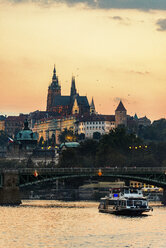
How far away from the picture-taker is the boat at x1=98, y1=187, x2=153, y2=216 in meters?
144

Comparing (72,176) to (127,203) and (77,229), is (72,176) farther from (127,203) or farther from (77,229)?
(77,229)

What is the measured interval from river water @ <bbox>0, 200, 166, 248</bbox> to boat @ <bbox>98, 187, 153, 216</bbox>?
1751mm

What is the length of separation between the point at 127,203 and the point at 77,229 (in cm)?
2551

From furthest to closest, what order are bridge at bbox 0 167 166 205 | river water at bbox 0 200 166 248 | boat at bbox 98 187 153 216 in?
bridge at bbox 0 167 166 205 → boat at bbox 98 187 153 216 → river water at bbox 0 200 166 248

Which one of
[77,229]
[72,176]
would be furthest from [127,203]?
[72,176]

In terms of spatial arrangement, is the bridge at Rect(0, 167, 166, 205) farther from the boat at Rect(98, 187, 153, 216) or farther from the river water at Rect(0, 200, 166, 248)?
the boat at Rect(98, 187, 153, 216)

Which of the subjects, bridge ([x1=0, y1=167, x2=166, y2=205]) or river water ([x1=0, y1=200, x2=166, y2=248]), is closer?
river water ([x1=0, y1=200, x2=166, y2=248])

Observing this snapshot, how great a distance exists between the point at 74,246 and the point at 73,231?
51.9ft

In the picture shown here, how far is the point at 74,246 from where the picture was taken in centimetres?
10194

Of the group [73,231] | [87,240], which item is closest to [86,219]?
[73,231]

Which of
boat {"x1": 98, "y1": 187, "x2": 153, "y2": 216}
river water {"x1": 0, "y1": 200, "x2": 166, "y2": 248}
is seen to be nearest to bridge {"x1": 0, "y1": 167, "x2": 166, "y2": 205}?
river water {"x1": 0, "y1": 200, "x2": 166, "y2": 248}

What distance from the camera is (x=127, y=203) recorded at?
144m

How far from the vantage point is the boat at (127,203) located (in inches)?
5655

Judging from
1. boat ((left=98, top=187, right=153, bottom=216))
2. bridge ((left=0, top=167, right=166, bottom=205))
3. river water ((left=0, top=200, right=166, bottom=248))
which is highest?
bridge ((left=0, top=167, right=166, bottom=205))
